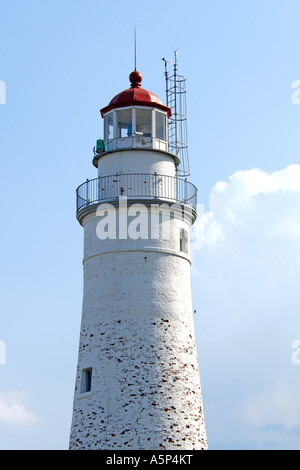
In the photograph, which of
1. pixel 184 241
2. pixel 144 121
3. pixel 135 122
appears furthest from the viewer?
pixel 144 121

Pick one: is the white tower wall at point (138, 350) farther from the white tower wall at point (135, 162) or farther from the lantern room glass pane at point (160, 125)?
the lantern room glass pane at point (160, 125)

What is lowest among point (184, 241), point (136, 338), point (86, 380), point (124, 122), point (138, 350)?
point (86, 380)

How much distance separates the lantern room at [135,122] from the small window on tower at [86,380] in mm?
7588

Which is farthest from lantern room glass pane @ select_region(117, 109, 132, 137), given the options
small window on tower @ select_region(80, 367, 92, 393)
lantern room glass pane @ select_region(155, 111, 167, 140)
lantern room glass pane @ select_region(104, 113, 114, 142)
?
small window on tower @ select_region(80, 367, 92, 393)

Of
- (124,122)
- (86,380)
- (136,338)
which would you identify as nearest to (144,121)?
(124,122)

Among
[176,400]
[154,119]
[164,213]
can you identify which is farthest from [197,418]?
[154,119]

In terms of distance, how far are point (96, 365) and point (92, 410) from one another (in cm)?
Answer: 144

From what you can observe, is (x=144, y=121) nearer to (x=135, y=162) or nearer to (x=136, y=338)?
(x=135, y=162)

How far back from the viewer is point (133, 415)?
3556 cm

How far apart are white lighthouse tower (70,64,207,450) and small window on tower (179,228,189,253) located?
0.03 meters

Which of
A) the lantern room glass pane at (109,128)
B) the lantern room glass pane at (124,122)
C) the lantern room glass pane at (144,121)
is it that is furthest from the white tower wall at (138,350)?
the lantern room glass pane at (144,121)

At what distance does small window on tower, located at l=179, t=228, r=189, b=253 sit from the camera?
1526 inches

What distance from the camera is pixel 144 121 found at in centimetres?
3966

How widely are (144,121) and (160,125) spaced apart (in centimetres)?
57
